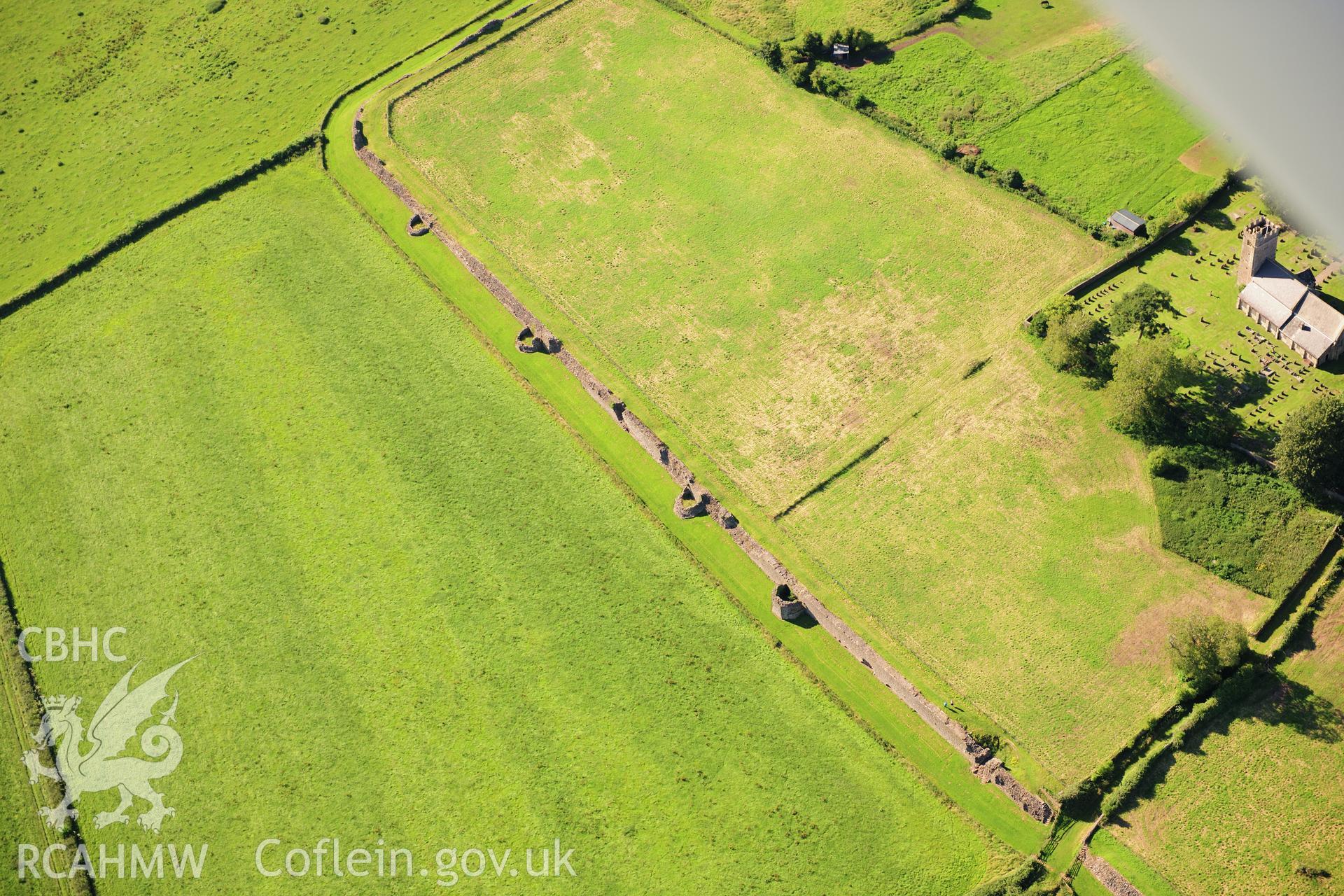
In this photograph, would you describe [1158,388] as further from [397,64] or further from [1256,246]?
[397,64]

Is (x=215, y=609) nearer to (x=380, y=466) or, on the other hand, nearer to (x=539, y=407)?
(x=380, y=466)

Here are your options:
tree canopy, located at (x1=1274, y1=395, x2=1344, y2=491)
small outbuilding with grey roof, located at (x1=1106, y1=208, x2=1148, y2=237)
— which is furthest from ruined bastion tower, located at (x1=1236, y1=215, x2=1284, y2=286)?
tree canopy, located at (x1=1274, y1=395, x2=1344, y2=491)

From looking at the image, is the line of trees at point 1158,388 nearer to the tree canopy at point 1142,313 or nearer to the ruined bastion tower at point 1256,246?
the tree canopy at point 1142,313

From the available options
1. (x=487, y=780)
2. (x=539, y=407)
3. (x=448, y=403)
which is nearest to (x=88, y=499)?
(x=448, y=403)

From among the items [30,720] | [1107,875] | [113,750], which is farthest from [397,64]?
[1107,875]

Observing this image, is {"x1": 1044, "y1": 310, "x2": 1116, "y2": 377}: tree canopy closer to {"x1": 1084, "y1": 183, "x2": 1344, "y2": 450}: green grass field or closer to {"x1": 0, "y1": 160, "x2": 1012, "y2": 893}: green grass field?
{"x1": 1084, "y1": 183, "x2": 1344, "y2": 450}: green grass field

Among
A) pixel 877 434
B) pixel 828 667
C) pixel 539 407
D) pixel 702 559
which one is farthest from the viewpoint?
pixel 539 407
